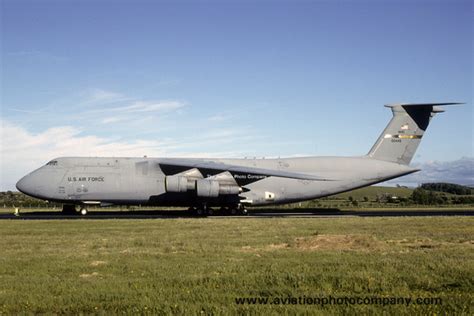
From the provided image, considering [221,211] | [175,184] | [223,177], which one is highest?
[223,177]

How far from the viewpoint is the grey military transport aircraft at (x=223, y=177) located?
1194 inches

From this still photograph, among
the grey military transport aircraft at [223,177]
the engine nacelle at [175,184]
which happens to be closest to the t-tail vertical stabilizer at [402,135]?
the grey military transport aircraft at [223,177]

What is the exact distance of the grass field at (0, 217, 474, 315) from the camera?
25.3ft

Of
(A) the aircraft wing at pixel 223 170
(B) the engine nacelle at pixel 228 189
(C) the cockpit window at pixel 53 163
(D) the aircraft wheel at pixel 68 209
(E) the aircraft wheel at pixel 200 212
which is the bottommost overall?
(E) the aircraft wheel at pixel 200 212

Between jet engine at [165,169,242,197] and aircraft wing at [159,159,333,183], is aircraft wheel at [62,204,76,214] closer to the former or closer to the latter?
aircraft wing at [159,159,333,183]

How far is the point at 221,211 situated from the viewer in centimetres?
3353

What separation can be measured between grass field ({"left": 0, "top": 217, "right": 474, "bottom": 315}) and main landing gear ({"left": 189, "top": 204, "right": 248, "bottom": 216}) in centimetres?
1171

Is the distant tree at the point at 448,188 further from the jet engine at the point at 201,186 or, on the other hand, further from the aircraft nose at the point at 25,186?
the aircraft nose at the point at 25,186

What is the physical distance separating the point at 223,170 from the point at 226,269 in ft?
66.0

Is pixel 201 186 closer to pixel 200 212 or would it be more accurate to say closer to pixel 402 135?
pixel 200 212

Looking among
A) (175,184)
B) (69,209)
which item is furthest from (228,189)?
(69,209)

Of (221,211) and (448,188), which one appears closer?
(221,211)

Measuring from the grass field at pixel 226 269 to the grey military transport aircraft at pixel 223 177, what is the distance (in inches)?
414

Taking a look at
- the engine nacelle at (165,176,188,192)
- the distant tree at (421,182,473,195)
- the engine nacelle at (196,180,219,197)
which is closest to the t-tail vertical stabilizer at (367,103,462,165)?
the engine nacelle at (196,180,219,197)
